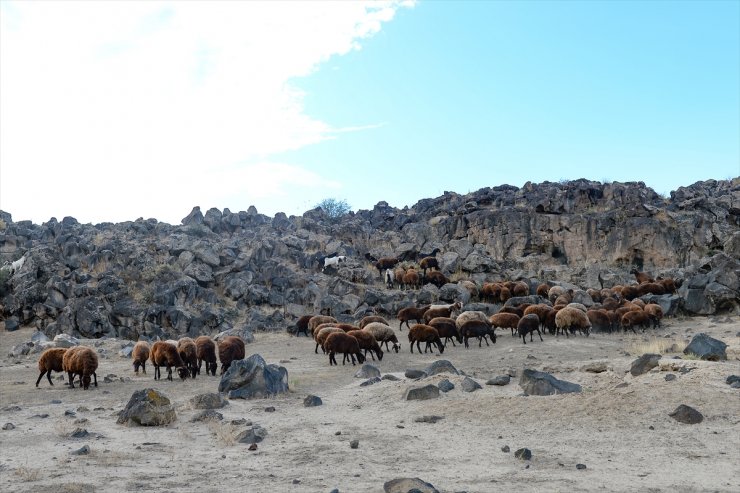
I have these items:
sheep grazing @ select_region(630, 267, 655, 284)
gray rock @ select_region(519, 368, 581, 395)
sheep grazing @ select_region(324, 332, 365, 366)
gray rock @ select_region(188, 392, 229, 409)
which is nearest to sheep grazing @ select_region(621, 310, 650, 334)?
sheep grazing @ select_region(630, 267, 655, 284)

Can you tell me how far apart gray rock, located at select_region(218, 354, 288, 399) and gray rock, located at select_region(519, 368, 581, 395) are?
5581 mm

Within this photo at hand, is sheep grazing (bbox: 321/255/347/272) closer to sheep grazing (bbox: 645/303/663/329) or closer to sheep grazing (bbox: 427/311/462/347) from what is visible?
sheep grazing (bbox: 427/311/462/347)

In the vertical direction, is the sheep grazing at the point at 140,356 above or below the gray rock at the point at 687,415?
above

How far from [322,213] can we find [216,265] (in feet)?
73.7

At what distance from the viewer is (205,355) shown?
58.4 feet

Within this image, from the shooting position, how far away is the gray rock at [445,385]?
12788mm

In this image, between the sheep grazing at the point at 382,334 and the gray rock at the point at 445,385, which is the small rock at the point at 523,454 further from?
the sheep grazing at the point at 382,334

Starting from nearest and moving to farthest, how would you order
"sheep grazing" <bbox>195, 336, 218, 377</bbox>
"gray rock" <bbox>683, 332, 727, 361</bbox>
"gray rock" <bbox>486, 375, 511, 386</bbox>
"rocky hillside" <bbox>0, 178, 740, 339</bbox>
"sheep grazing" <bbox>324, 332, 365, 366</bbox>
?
"gray rock" <bbox>486, 375, 511, 386</bbox> < "gray rock" <bbox>683, 332, 727, 361</bbox> < "sheep grazing" <bbox>195, 336, 218, 377</bbox> < "sheep grazing" <bbox>324, 332, 365, 366</bbox> < "rocky hillside" <bbox>0, 178, 740, 339</bbox>

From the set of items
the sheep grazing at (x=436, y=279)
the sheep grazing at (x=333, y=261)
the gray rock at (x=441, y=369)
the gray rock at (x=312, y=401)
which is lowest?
the gray rock at (x=312, y=401)

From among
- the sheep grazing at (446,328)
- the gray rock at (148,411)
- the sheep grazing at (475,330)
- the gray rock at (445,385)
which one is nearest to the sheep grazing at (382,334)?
the sheep grazing at (446,328)

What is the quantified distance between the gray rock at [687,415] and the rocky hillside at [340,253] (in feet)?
70.0

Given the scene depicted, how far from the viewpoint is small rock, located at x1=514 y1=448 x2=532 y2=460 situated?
840 cm

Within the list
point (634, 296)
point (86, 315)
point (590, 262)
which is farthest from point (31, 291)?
point (590, 262)

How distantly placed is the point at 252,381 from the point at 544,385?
6438 millimetres
